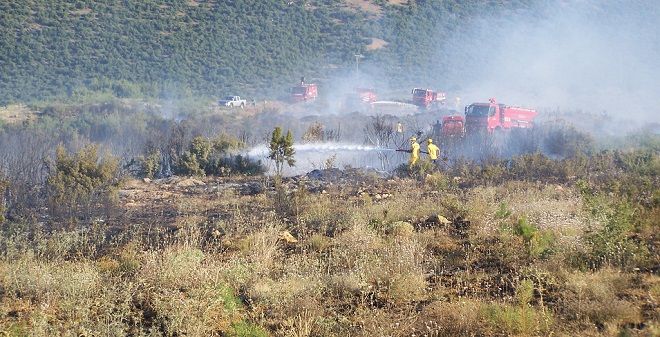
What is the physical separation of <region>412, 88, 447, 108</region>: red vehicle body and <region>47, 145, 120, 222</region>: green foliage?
32193mm

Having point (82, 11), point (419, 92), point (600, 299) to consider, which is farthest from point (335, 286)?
point (82, 11)

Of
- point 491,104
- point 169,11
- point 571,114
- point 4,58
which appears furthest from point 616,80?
point 4,58

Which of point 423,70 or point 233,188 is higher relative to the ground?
point 423,70

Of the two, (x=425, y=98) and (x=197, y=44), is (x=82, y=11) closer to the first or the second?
(x=197, y=44)

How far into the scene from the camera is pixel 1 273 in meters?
8.28

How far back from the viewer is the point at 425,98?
47.8m

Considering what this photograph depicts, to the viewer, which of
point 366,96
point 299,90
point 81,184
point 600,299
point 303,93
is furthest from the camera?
point 299,90

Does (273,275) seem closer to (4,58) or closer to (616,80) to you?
(4,58)

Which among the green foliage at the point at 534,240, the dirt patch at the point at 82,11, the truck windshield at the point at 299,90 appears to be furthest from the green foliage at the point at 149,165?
the dirt patch at the point at 82,11

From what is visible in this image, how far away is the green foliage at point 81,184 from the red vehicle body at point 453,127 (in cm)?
1531

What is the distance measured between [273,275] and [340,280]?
2.94ft

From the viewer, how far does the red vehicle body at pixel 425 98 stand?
47731 mm

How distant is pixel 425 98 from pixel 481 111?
16.3 m

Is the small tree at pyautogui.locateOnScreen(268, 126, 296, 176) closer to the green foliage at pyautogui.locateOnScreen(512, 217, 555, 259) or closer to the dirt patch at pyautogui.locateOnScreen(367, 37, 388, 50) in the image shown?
the green foliage at pyautogui.locateOnScreen(512, 217, 555, 259)
